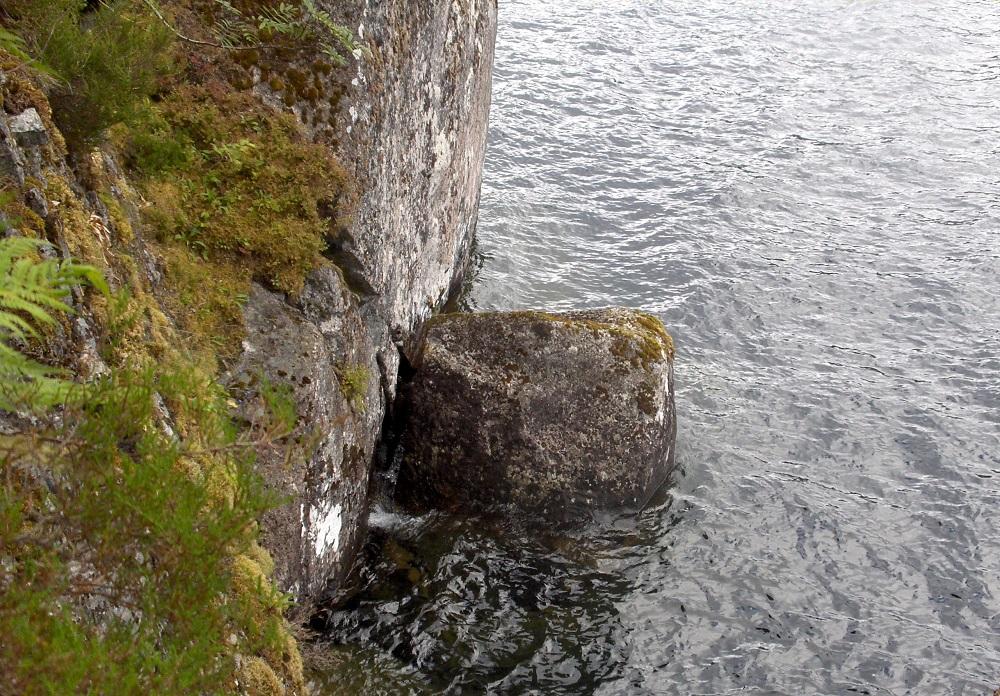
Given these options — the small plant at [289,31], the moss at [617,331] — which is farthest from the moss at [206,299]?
the moss at [617,331]

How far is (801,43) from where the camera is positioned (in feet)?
84.1

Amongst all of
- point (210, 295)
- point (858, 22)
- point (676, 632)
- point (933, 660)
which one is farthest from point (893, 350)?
point (858, 22)

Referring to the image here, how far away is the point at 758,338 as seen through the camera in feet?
49.6

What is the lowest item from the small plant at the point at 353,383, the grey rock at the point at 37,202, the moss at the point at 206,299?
the small plant at the point at 353,383

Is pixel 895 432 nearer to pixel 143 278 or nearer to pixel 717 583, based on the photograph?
pixel 717 583

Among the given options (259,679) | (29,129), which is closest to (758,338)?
(259,679)

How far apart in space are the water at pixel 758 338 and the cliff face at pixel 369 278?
1.23 meters

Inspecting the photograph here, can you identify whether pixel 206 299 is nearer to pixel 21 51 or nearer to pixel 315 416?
pixel 315 416

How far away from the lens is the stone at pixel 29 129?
19.4 ft

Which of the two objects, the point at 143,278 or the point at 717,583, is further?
the point at 717,583

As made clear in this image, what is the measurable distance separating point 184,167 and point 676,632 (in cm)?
727

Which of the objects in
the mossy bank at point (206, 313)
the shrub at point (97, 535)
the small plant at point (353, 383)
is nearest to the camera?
the shrub at point (97, 535)

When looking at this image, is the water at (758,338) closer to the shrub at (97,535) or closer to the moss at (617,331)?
the moss at (617,331)

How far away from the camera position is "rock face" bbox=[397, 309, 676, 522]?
10664mm
